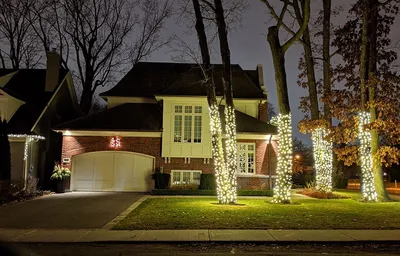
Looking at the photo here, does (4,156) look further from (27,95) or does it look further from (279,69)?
A: (279,69)

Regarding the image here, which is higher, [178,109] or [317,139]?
[178,109]

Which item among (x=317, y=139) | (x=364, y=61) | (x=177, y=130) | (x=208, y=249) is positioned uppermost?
(x=364, y=61)

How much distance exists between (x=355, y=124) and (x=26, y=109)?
17.6 metres

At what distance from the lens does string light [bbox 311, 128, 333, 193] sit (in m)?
22.0

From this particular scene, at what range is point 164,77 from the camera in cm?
2959

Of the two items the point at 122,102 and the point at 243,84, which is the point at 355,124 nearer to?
the point at 243,84

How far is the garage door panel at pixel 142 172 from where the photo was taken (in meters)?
23.4

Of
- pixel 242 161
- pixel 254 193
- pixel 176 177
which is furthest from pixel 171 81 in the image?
pixel 254 193

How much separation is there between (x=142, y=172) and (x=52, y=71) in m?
9.10

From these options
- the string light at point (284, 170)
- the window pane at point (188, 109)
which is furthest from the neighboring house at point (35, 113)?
the string light at point (284, 170)

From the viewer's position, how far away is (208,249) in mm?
9305

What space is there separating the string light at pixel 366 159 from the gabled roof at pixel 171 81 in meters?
8.33

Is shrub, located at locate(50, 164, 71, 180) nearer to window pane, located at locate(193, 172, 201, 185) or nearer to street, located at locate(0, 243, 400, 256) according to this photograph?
window pane, located at locate(193, 172, 201, 185)

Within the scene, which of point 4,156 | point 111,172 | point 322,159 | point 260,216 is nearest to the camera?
point 260,216
